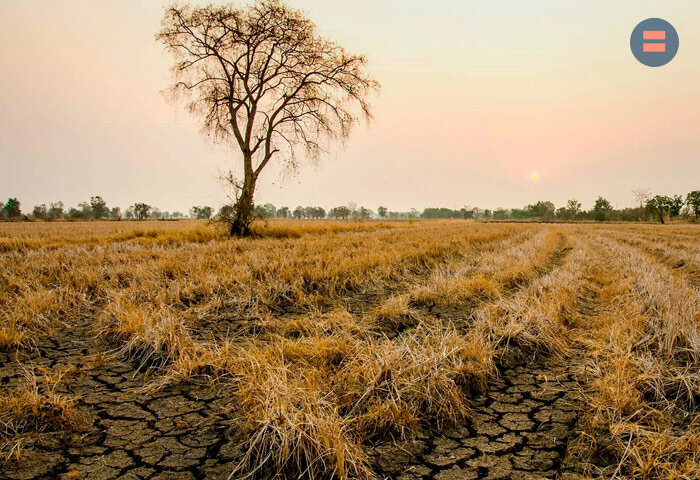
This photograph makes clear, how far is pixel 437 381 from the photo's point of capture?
8.04 feet

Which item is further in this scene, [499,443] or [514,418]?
[514,418]

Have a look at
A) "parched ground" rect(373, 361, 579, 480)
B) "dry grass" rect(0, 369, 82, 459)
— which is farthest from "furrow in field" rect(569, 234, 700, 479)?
"dry grass" rect(0, 369, 82, 459)

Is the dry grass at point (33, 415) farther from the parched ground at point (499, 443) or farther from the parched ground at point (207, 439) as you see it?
the parched ground at point (499, 443)

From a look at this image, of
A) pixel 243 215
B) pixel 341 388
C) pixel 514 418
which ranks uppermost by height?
pixel 243 215

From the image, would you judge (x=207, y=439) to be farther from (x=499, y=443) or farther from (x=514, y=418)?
(x=514, y=418)

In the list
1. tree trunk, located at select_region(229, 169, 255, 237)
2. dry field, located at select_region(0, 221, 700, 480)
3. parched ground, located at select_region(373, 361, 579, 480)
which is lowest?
parched ground, located at select_region(373, 361, 579, 480)

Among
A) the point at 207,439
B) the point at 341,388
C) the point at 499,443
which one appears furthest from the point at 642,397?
the point at 207,439

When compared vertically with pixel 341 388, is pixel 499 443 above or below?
below

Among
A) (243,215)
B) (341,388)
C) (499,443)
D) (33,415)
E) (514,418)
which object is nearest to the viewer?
(499,443)

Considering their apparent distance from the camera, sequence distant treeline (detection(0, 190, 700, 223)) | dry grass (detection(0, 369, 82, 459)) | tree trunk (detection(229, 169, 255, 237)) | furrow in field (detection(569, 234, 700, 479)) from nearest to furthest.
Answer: furrow in field (detection(569, 234, 700, 479)) < dry grass (detection(0, 369, 82, 459)) < tree trunk (detection(229, 169, 255, 237)) < distant treeline (detection(0, 190, 700, 223))

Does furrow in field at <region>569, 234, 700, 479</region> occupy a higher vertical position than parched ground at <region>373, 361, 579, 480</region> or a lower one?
higher

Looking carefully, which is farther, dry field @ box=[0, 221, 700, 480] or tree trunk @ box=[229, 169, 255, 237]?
tree trunk @ box=[229, 169, 255, 237]

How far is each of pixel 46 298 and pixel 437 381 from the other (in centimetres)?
478

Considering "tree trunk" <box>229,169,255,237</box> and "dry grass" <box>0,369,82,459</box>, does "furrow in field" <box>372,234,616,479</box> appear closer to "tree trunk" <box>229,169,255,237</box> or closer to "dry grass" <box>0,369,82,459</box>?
"dry grass" <box>0,369,82,459</box>
